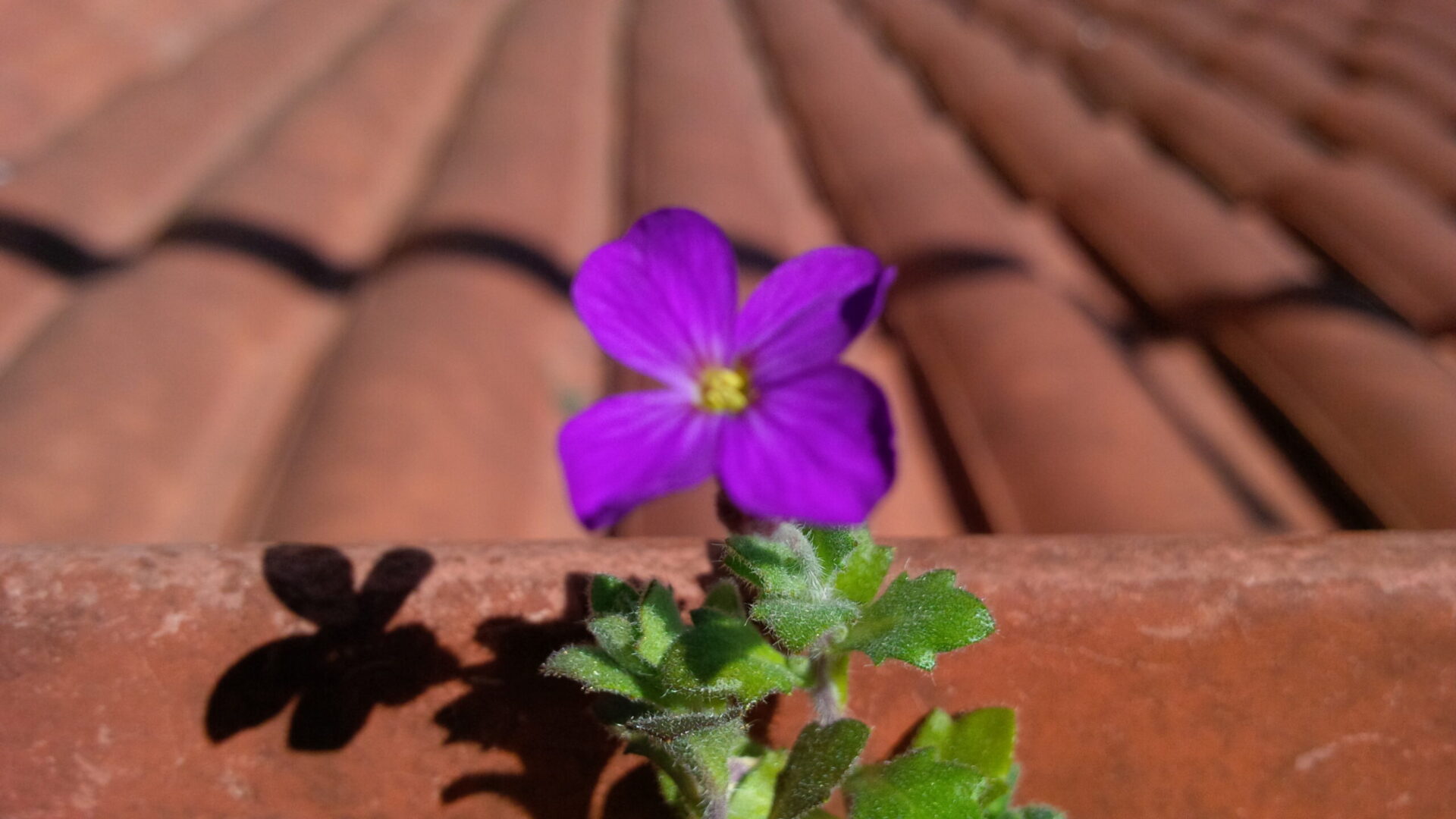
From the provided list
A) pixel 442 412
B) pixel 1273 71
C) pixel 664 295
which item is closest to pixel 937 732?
pixel 664 295

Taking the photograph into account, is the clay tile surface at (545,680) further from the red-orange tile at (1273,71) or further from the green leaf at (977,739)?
the red-orange tile at (1273,71)

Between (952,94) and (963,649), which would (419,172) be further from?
(963,649)

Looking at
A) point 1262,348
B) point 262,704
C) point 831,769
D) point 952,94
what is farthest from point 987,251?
point 262,704

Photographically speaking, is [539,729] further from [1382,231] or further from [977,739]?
[1382,231]

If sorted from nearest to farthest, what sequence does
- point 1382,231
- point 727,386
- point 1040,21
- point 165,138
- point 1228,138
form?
point 727,386, point 1382,231, point 165,138, point 1228,138, point 1040,21

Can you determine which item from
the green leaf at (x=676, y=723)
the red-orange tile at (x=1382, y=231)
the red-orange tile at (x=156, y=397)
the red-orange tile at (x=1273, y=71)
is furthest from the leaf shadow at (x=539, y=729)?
the red-orange tile at (x=1273, y=71)

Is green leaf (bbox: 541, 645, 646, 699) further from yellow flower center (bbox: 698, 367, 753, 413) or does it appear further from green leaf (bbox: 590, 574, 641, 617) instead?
yellow flower center (bbox: 698, 367, 753, 413)
